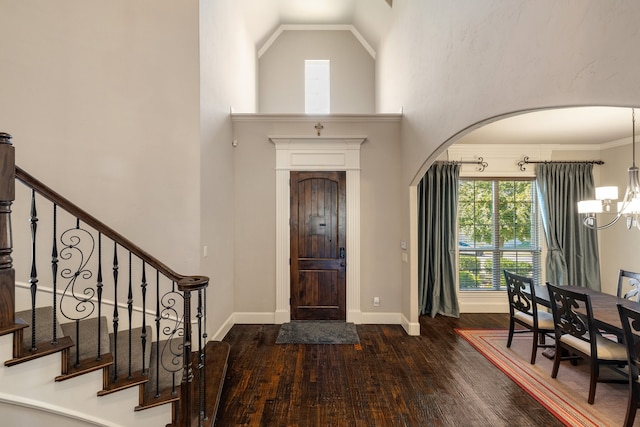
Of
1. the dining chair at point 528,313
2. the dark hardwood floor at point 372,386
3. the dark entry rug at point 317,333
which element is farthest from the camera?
the dark entry rug at point 317,333

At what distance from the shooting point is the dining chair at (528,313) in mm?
3068

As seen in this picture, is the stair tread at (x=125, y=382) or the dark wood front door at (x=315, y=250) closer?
the stair tread at (x=125, y=382)

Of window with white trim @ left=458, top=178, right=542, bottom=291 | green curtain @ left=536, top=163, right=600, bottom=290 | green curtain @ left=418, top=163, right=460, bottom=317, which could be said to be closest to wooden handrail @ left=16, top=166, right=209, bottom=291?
green curtain @ left=418, top=163, right=460, bottom=317

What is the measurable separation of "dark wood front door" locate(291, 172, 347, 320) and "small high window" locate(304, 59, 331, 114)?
2633 mm

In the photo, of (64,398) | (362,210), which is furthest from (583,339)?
(64,398)

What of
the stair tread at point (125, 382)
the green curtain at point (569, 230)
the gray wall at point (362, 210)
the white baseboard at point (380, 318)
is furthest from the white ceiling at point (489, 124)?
the stair tread at point (125, 382)

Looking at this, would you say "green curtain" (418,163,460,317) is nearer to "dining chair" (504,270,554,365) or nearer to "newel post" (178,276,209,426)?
"dining chair" (504,270,554,365)

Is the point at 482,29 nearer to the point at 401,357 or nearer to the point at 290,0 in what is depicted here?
the point at 401,357

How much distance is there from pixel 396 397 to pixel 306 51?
6245mm

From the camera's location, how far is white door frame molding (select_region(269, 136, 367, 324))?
417 centimetres

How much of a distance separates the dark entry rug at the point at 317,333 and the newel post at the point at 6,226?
255 centimetres

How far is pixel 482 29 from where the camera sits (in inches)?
89.3

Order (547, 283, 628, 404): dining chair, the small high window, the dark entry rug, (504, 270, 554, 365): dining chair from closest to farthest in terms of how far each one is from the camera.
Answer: (547, 283, 628, 404): dining chair, (504, 270, 554, 365): dining chair, the dark entry rug, the small high window

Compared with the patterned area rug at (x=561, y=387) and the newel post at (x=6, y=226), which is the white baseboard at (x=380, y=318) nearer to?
the patterned area rug at (x=561, y=387)
